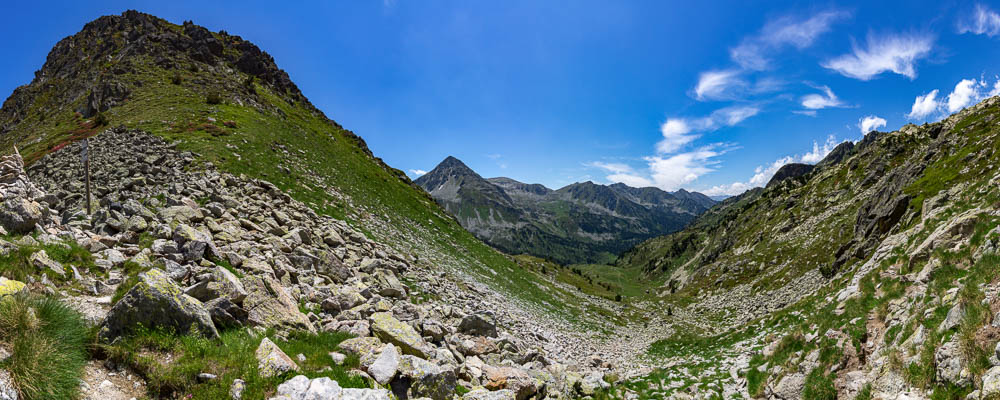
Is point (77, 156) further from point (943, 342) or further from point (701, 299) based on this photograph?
point (701, 299)

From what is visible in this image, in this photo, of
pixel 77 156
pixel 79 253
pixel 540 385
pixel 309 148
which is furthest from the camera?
pixel 309 148

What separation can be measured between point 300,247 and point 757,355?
2691cm

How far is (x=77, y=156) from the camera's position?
33.1m

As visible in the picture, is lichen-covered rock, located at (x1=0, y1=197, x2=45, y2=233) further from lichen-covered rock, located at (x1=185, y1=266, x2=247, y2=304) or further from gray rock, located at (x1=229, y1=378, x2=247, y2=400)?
gray rock, located at (x1=229, y1=378, x2=247, y2=400)

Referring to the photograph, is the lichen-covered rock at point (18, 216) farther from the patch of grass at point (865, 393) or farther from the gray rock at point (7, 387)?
the patch of grass at point (865, 393)

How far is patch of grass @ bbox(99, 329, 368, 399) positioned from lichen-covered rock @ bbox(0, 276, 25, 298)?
Result: 208cm

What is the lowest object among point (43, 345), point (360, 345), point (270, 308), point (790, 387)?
point (790, 387)

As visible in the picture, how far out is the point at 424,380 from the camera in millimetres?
10102

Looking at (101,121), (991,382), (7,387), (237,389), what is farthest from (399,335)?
A: (101,121)

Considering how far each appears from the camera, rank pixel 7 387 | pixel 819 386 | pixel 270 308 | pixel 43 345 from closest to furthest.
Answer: pixel 7 387, pixel 43 345, pixel 270 308, pixel 819 386

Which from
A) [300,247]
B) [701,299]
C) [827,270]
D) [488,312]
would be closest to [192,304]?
[300,247]

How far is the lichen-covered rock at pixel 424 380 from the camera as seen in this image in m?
9.98

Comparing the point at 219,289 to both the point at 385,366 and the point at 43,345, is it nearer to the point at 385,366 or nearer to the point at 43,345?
the point at 43,345

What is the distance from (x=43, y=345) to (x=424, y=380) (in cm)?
769
